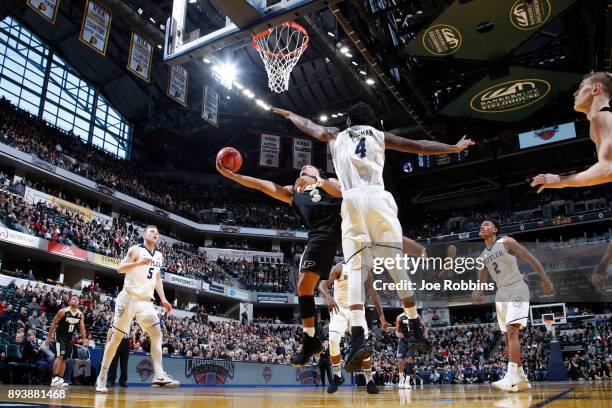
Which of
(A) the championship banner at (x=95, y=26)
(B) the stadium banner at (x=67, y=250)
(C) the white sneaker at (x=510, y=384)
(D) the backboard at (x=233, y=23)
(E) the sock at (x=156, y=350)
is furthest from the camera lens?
(B) the stadium banner at (x=67, y=250)

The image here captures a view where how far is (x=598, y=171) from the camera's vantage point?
10.8 feet

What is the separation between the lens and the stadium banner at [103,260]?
77.5 ft

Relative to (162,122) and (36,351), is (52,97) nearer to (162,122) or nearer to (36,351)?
(162,122)

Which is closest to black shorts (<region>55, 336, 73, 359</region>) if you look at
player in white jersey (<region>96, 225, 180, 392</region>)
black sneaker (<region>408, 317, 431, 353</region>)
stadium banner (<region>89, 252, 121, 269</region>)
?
player in white jersey (<region>96, 225, 180, 392</region>)

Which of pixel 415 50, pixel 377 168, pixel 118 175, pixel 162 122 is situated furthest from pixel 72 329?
pixel 162 122

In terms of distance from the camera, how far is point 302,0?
7684 millimetres

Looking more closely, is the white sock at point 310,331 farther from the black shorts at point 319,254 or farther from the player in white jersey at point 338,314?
the player in white jersey at point 338,314

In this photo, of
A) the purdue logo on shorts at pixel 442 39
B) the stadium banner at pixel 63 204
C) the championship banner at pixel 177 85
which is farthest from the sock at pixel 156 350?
the stadium banner at pixel 63 204

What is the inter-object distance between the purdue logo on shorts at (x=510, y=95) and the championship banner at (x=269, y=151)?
47.0ft

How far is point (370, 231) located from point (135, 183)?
1255 inches

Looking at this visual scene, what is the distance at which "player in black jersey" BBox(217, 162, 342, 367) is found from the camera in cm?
486

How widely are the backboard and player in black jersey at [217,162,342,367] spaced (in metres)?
3.70

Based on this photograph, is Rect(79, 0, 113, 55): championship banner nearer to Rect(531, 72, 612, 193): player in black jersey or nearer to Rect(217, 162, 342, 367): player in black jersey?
Rect(217, 162, 342, 367): player in black jersey

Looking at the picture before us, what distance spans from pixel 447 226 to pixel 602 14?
24039 mm
